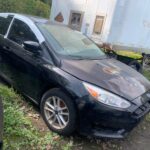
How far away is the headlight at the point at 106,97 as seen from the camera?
3660 mm

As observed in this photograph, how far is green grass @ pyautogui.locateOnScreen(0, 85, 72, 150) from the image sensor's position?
366 centimetres

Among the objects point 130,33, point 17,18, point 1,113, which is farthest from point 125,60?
point 1,113

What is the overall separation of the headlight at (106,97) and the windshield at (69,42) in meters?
0.93

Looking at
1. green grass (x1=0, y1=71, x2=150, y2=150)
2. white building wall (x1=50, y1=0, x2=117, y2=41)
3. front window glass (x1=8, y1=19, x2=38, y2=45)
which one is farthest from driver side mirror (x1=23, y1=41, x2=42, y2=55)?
white building wall (x1=50, y1=0, x2=117, y2=41)

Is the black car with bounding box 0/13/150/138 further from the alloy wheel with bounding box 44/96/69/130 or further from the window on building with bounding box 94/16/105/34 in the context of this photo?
the window on building with bounding box 94/16/105/34

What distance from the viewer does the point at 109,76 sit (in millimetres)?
4160

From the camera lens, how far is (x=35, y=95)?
14.5 feet

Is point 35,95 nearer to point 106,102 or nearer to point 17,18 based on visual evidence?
point 106,102

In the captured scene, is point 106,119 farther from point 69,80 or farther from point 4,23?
point 4,23

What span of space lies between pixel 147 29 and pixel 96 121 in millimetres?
7227

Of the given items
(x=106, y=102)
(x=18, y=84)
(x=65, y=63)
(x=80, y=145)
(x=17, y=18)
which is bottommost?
(x=80, y=145)

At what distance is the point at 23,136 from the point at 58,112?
23.9 inches

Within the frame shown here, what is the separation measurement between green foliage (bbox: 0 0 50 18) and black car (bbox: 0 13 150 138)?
10.7 meters

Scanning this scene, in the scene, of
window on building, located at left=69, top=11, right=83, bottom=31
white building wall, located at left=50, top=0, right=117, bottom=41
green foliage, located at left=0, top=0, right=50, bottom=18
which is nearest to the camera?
white building wall, located at left=50, top=0, right=117, bottom=41
